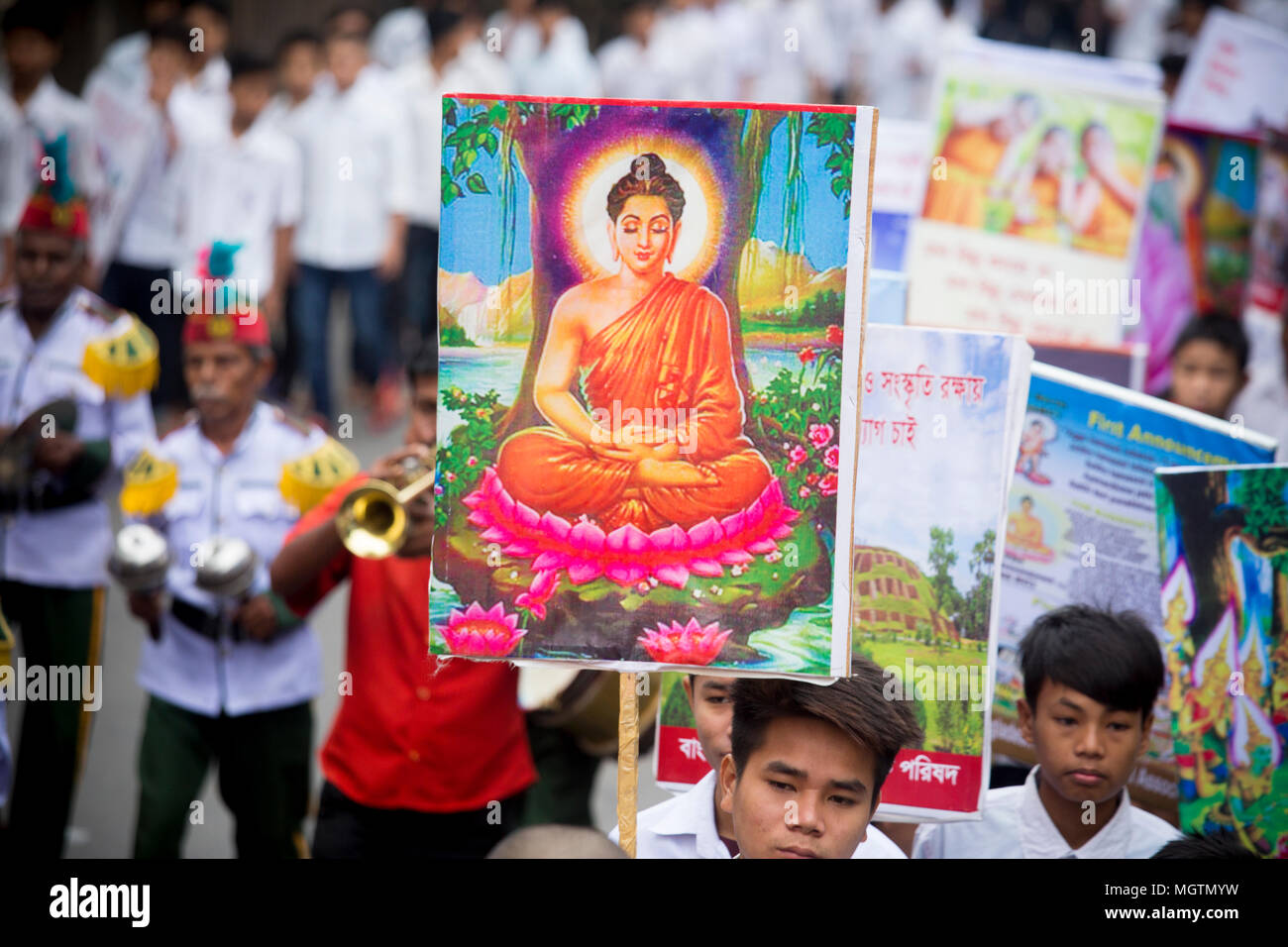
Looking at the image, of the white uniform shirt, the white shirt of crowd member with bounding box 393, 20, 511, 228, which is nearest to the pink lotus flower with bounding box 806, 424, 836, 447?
the white uniform shirt

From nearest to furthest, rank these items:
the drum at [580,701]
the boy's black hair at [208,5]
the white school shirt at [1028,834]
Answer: the white school shirt at [1028,834], the drum at [580,701], the boy's black hair at [208,5]

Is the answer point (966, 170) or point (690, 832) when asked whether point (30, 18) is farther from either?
point (690, 832)

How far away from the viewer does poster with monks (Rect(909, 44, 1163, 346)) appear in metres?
5.33

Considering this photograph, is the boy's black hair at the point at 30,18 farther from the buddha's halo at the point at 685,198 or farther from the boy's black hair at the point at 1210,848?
the boy's black hair at the point at 1210,848

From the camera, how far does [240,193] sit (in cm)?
886

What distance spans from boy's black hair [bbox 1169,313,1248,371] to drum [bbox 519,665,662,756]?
7.52ft

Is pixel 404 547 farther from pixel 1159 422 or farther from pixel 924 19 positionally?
pixel 924 19

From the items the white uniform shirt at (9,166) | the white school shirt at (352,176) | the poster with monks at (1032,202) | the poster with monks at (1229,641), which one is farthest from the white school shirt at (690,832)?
the white school shirt at (352,176)

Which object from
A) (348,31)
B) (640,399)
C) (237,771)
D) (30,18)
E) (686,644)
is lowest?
(237,771)

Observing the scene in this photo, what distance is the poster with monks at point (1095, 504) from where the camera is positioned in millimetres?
3221

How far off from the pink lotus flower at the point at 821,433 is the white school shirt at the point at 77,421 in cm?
284

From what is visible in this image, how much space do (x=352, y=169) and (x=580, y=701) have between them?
590cm

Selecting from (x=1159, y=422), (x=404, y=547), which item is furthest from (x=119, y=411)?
(x=1159, y=422)

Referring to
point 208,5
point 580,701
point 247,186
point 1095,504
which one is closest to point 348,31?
point 208,5
